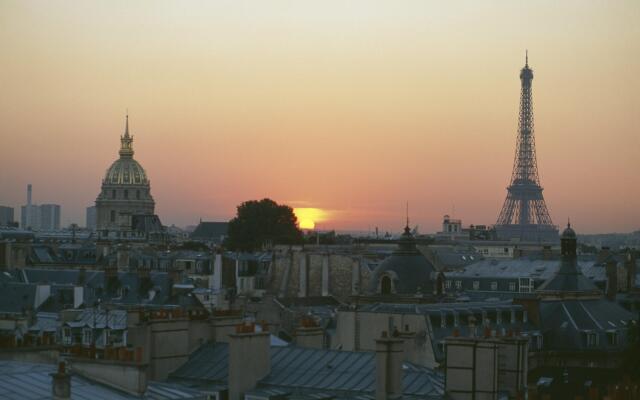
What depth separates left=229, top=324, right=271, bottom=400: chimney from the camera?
75.6 feet

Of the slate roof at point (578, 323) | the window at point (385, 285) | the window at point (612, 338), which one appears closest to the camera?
the window at point (385, 285)

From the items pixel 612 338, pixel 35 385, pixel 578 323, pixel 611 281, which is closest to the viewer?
pixel 35 385

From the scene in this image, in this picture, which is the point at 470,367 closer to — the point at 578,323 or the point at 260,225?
the point at 578,323

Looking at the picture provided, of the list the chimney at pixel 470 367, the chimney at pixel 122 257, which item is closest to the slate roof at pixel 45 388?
the chimney at pixel 470 367

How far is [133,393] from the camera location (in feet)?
70.3

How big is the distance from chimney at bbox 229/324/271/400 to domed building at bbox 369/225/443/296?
30.4 meters

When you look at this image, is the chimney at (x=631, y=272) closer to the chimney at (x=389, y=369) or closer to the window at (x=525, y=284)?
the window at (x=525, y=284)

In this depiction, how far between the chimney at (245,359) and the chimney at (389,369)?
2.67 m

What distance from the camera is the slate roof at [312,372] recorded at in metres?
23.3

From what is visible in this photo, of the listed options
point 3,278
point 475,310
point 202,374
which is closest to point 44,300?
point 3,278

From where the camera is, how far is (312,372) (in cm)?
2439

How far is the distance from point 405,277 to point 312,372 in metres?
30.5

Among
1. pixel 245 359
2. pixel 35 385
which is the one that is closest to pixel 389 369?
pixel 245 359

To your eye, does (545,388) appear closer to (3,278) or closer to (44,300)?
(44,300)
